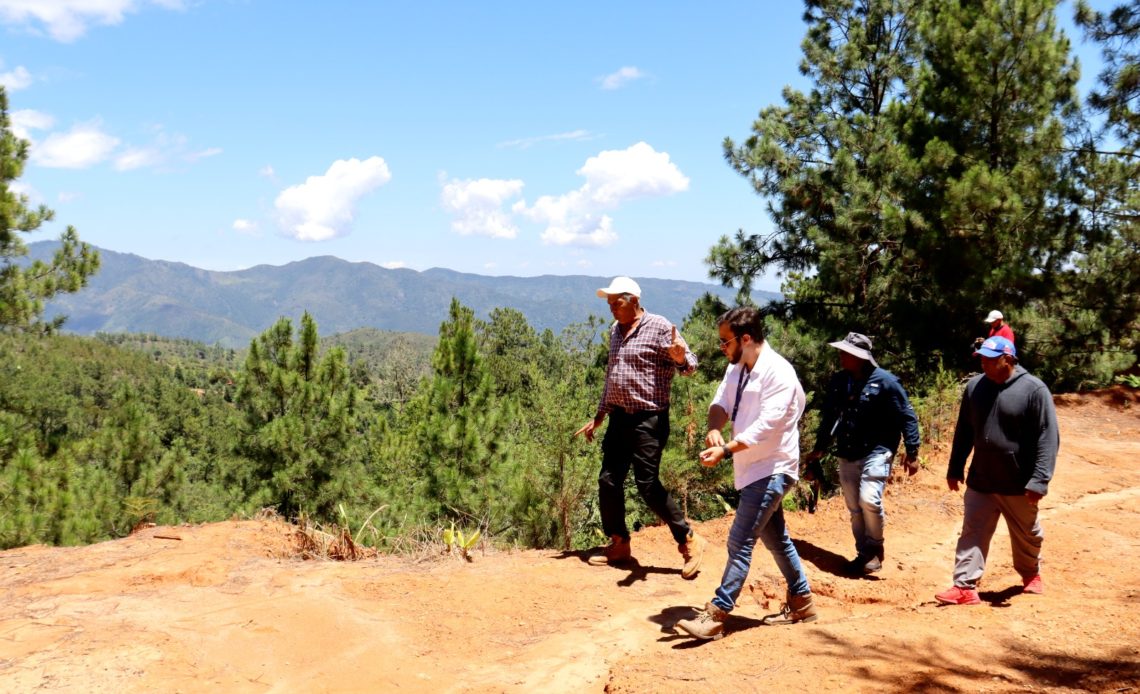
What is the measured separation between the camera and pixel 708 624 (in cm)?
357

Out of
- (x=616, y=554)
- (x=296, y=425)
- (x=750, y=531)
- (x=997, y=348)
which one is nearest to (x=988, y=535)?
(x=997, y=348)

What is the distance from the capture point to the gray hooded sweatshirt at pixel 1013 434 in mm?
3889

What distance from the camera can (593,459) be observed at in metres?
7.39

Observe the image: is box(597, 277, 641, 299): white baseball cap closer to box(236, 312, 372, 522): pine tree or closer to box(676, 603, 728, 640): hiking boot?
box(676, 603, 728, 640): hiking boot

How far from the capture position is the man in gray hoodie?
391 cm

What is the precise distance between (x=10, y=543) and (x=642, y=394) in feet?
30.6

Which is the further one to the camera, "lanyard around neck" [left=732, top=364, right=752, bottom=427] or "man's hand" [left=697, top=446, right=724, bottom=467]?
"lanyard around neck" [left=732, top=364, right=752, bottom=427]

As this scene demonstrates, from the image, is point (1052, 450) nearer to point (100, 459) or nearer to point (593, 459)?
point (593, 459)

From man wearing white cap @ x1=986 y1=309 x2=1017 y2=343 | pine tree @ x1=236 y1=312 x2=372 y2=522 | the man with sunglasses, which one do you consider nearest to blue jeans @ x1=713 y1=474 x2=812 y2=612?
the man with sunglasses

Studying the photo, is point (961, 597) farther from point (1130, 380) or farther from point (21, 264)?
point (21, 264)

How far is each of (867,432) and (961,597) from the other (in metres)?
1.23

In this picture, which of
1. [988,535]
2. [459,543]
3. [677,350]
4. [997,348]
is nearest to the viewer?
[997,348]

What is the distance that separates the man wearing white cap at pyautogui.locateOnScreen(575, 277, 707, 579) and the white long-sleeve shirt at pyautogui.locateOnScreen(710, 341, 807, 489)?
769 millimetres

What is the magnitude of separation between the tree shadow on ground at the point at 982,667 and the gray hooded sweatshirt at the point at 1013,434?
1.03 m
